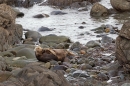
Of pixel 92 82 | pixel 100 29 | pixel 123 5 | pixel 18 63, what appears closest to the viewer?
pixel 92 82

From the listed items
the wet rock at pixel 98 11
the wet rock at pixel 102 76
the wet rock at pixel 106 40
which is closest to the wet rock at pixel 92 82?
the wet rock at pixel 102 76

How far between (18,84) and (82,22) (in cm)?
1708

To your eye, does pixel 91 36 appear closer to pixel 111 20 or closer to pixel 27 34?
pixel 27 34

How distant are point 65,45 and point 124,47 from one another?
5.95m

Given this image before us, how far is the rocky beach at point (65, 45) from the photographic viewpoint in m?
8.20

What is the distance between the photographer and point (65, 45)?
1537 cm

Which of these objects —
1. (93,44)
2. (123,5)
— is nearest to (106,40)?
(93,44)

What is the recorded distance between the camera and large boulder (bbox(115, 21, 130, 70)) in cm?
950

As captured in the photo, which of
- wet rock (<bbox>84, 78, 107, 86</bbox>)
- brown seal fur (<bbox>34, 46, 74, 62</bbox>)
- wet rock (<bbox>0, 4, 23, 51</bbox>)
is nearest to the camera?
wet rock (<bbox>84, 78, 107, 86</bbox>)

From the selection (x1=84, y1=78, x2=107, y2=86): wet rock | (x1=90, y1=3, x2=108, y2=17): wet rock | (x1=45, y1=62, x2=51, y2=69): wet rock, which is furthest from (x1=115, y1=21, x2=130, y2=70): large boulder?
(x1=90, y1=3, x2=108, y2=17): wet rock

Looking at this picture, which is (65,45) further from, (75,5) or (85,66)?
(75,5)

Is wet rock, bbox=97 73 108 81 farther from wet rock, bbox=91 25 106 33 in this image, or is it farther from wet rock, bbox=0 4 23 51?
wet rock, bbox=91 25 106 33

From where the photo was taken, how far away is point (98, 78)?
9.89 metres

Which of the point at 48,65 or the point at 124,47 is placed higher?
the point at 124,47
